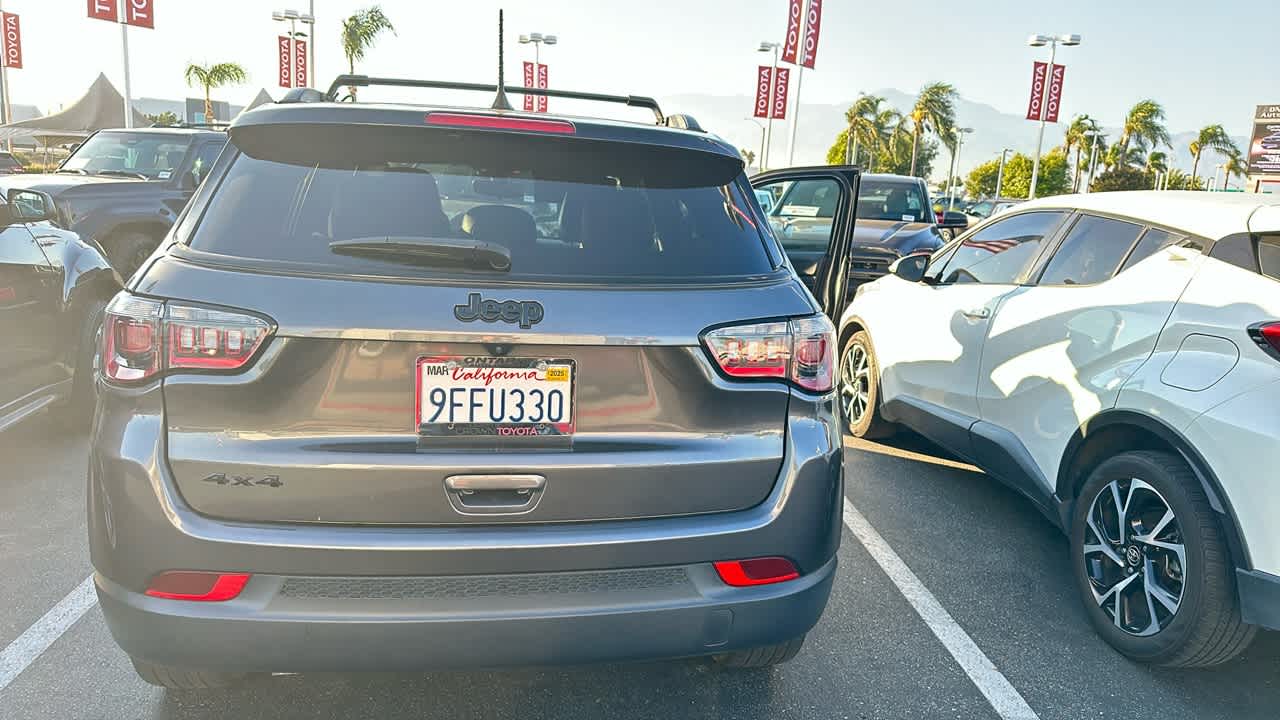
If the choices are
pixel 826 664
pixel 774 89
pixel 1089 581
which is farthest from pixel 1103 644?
pixel 774 89

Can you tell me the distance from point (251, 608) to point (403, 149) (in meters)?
1.14

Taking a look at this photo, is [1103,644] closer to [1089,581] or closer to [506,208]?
[1089,581]

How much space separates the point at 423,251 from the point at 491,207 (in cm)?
31

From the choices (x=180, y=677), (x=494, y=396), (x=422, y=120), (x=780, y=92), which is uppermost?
(x=780, y=92)

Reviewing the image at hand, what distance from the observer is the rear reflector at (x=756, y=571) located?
2.26 m

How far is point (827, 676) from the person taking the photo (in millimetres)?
3041

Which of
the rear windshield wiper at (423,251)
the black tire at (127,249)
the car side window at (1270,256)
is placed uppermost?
the car side window at (1270,256)

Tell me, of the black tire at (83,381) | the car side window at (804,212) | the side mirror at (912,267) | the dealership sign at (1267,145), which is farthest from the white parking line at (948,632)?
the dealership sign at (1267,145)

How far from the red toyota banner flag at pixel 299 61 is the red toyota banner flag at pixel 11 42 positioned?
9.59 m

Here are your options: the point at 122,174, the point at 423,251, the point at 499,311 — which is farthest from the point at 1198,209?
the point at 122,174

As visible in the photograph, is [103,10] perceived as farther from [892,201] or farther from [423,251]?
[423,251]

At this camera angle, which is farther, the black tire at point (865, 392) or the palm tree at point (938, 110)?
the palm tree at point (938, 110)

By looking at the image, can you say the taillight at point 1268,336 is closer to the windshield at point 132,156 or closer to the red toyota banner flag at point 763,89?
the windshield at point 132,156

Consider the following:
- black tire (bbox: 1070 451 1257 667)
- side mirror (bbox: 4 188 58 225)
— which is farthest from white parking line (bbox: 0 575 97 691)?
black tire (bbox: 1070 451 1257 667)
